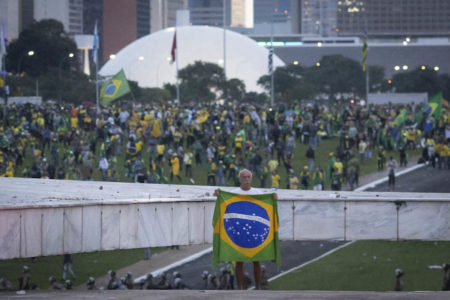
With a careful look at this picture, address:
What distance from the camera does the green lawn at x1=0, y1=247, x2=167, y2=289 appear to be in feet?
85.6

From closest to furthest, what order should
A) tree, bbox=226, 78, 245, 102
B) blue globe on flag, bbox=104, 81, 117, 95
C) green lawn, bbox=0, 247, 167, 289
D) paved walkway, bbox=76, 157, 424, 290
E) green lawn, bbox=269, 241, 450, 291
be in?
green lawn, bbox=269, 241, 450, 291 < green lawn, bbox=0, 247, 167, 289 < paved walkway, bbox=76, 157, 424, 290 < blue globe on flag, bbox=104, 81, 117, 95 < tree, bbox=226, 78, 245, 102

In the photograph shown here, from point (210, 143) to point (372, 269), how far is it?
15.7 m

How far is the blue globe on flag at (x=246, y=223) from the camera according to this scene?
12.2m

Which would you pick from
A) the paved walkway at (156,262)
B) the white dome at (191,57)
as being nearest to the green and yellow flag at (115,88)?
the paved walkway at (156,262)

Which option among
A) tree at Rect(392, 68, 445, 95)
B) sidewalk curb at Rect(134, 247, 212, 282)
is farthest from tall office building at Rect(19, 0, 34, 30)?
sidewalk curb at Rect(134, 247, 212, 282)

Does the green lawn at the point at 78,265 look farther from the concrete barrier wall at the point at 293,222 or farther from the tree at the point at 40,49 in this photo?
the tree at the point at 40,49

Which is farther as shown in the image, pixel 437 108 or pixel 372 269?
pixel 437 108

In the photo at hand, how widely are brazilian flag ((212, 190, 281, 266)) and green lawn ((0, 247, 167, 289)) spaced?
12991mm

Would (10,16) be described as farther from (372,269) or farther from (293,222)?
(293,222)

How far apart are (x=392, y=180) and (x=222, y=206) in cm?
2552

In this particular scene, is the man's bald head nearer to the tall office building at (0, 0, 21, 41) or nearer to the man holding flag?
the man holding flag

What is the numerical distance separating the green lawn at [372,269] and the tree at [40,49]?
6904 cm

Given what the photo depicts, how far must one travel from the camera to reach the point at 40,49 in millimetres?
96875

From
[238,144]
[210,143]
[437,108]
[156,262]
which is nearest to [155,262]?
[156,262]
